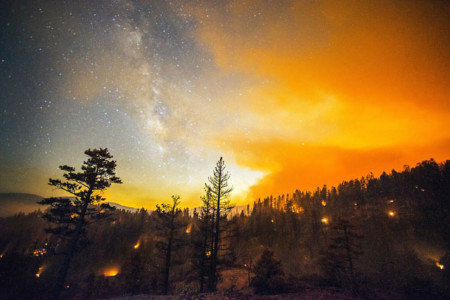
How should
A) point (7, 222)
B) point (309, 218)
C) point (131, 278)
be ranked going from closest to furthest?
point (131, 278)
point (309, 218)
point (7, 222)

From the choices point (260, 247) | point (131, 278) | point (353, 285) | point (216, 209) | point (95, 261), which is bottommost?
point (95, 261)

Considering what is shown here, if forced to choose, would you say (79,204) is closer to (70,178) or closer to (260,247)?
(70,178)

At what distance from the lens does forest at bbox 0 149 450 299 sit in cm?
1773

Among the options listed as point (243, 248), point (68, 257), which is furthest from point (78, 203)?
point (243, 248)

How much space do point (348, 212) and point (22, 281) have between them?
132 meters

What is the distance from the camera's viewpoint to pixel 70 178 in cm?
1702

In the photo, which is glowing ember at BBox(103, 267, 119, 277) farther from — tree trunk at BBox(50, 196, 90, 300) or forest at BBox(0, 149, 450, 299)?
tree trunk at BBox(50, 196, 90, 300)

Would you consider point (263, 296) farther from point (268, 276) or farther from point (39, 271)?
point (39, 271)

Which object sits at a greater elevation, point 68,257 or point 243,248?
point 68,257

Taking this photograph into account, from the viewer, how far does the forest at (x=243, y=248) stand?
17.7 metres

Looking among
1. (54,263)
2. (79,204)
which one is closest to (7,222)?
(54,263)

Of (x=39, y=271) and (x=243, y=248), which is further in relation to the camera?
(x=243, y=248)

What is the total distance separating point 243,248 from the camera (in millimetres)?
76125

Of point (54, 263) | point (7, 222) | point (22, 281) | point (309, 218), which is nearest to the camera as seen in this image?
point (22, 281)
